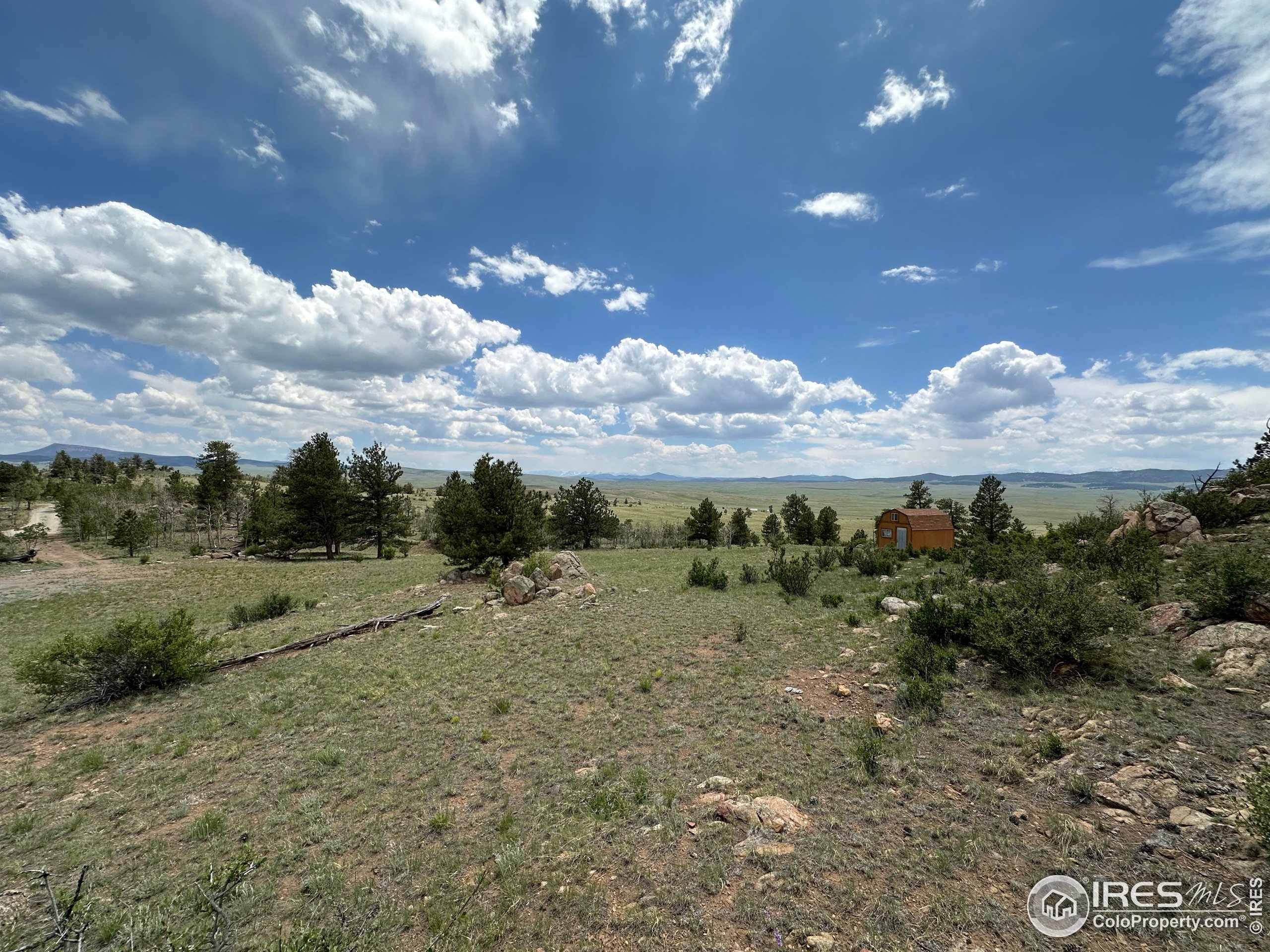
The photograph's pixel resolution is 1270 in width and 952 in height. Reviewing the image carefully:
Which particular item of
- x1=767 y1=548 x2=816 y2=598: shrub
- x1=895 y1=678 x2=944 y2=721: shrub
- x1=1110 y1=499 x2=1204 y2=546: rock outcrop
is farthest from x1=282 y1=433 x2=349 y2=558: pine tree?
x1=1110 y1=499 x2=1204 y2=546: rock outcrop

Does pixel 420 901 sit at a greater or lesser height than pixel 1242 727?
lesser

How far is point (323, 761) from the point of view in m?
8.01

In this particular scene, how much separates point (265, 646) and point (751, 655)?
15963mm

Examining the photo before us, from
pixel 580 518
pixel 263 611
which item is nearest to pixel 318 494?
pixel 263 611

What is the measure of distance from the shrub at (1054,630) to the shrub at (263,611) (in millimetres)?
25907

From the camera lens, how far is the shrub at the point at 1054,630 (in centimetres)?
920

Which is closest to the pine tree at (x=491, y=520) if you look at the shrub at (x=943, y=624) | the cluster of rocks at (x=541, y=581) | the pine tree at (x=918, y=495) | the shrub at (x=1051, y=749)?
the cluster of rocks at (x=541, y=581)

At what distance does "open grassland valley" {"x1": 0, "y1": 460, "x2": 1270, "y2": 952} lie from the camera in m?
4.56

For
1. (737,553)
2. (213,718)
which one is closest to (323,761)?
(213,718)

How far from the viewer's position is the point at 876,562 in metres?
23.6

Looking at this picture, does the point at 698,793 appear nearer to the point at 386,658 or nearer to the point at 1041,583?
the point at 1041,583

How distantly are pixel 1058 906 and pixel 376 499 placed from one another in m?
46.7

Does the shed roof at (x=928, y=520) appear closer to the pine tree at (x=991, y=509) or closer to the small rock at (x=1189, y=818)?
the pine tree at (x=991, y=509)

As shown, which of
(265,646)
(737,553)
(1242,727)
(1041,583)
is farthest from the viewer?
(737,553)
